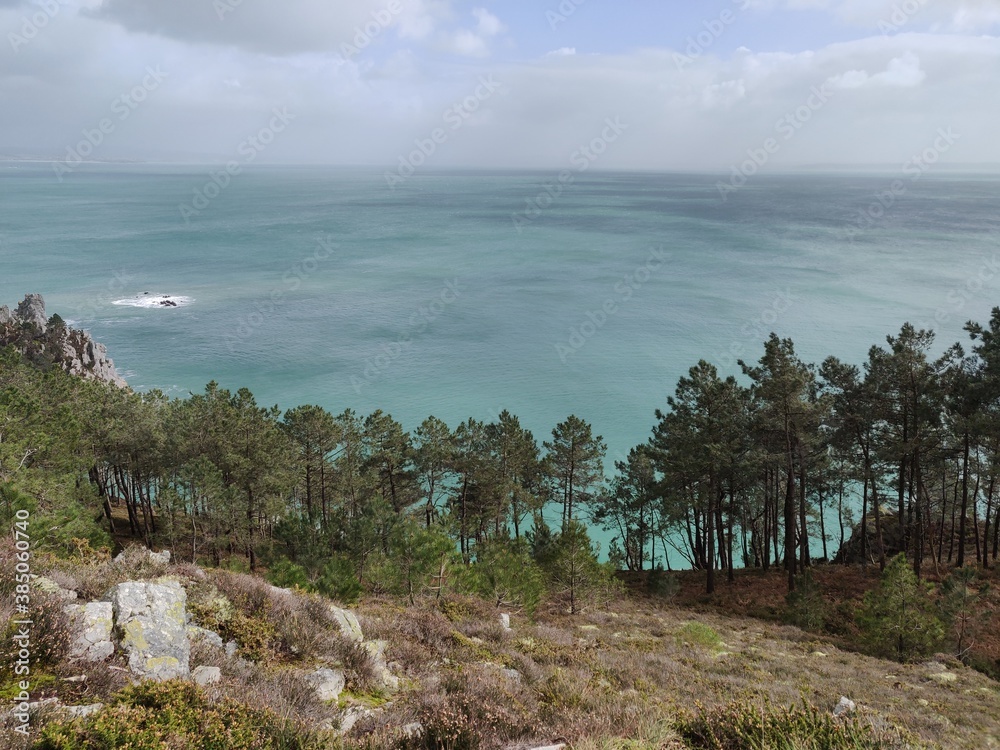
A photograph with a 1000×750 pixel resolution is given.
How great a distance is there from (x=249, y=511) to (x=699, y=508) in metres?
21.7

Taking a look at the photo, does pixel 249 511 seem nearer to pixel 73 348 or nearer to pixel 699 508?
pixel 699 508

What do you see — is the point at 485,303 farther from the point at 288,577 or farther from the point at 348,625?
the point at 348,625

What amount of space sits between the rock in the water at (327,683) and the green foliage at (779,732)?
14.1 feet

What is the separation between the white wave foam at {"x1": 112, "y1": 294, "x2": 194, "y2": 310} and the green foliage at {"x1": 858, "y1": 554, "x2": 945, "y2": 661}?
87.4 meters

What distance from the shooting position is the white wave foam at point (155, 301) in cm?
8200

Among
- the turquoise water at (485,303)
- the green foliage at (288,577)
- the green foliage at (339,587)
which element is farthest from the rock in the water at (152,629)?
the turquoise water at (485,303)

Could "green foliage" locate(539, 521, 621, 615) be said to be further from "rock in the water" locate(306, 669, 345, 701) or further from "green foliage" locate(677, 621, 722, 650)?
"rock in the water" locate(306, 669, 345, 701)

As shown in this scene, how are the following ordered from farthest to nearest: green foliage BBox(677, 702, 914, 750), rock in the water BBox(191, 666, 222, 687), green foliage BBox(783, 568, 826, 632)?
1. green foliage BBox(783, 568, 826, 632)
2. rock in the water BBox(191, 666, 222, 687)
3. green foliage BBox(677, 702, 914, 750)

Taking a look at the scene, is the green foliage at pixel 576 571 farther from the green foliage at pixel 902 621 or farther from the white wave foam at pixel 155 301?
the white wave foam at pixel 155 301

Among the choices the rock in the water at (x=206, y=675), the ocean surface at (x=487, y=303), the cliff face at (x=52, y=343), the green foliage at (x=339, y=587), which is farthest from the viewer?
the ocean surface at (x=487, y=303)

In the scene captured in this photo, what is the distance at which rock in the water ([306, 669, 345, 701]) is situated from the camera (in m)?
7.12

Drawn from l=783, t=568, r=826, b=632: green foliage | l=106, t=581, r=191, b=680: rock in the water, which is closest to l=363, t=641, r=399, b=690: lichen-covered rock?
l=106, t=581, r=191, b=680: rock in the water

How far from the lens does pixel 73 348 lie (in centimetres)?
5425

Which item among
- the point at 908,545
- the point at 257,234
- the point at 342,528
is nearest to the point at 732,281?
the point at 908,545
